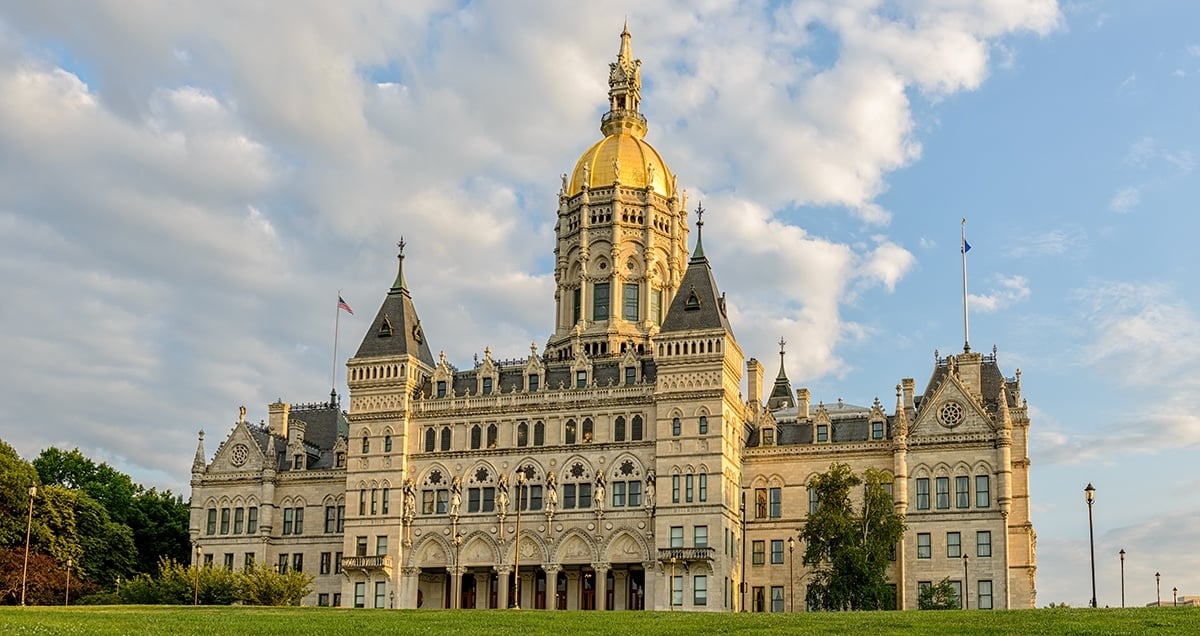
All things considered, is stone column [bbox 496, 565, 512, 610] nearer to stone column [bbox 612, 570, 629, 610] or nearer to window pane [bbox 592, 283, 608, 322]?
stone column [bbox 612, 570, 629, 610]

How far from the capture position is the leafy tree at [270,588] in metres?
→ 83.4

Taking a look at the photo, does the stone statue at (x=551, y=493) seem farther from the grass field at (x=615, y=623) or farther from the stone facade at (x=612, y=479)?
the grass field at (x=615, y=623)

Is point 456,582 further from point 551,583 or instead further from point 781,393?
point 781,393

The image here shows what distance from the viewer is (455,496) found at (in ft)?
303

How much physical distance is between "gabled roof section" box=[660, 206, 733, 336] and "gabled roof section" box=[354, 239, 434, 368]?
59.7 ft

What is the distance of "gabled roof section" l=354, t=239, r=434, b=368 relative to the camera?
317ft

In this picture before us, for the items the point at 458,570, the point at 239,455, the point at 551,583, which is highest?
the point at 239,455

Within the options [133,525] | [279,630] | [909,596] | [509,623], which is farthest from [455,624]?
[133,525]

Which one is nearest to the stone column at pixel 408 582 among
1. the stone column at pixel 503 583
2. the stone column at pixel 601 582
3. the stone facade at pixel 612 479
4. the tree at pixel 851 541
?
the stone facade at pixel 612 479

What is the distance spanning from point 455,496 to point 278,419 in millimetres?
20527

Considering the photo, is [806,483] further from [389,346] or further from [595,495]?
[389,346]

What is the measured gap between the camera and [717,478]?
3406 inches

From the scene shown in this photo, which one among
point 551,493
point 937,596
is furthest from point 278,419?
point 937,596

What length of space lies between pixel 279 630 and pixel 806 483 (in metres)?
49.0
